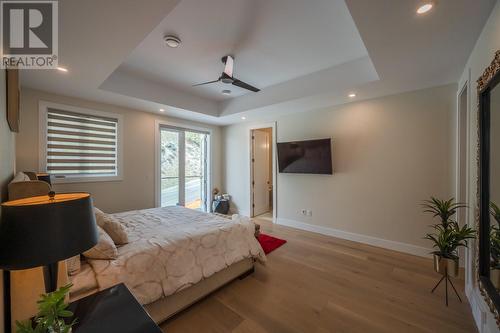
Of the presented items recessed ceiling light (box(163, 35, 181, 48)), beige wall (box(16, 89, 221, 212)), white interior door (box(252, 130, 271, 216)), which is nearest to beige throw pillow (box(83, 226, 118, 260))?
recessed ceiling light (box(163, 35, 181, 48))

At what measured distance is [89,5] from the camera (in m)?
1.39

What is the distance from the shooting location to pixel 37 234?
29.2 inches

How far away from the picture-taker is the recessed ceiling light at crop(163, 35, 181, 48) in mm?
2270

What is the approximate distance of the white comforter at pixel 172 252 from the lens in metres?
1.60

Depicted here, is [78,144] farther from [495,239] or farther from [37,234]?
[495,239]

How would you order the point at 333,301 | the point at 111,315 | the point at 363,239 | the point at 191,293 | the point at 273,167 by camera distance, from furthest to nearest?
1. the point at 273,167
2. the point at 363,239
3. the point at 333,301
4. the point at 191,293
5. the point at 111,315

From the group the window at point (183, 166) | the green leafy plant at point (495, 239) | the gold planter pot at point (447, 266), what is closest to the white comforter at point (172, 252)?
the window at point (183, 166)

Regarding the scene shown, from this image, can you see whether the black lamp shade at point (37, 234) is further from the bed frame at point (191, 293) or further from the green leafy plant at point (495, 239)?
the green leafy plant at point (495, 239)

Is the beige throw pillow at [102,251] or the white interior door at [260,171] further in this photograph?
the white interior door at [260,171]

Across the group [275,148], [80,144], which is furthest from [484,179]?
[80,144]

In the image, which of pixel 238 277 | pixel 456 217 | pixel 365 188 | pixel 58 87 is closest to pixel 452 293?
pixel 456 217

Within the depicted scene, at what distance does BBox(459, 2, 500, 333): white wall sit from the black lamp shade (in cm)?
258

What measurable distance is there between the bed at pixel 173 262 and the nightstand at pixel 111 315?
0.38m

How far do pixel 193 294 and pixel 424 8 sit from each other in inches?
121
